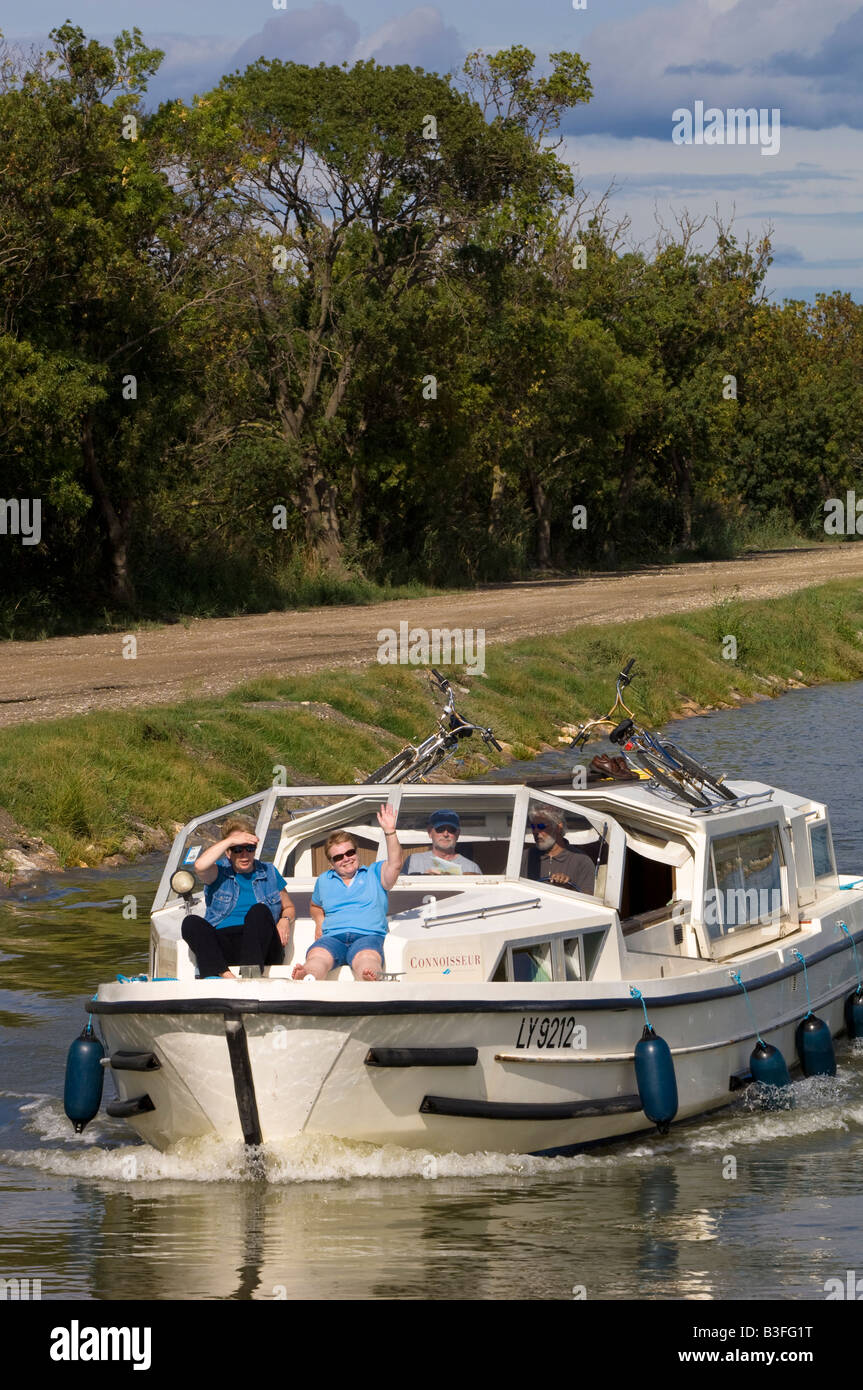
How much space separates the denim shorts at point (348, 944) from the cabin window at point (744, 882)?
313 centimetres

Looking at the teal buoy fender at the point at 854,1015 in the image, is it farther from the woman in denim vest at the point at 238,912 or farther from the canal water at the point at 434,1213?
the woman in denim vest at the point at 238,912

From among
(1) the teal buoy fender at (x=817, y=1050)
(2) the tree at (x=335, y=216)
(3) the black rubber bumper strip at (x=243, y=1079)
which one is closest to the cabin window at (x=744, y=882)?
(1) the teal buoy fender at (x=817, y=1050)

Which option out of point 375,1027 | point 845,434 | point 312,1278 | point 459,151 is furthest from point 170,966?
point 845,434

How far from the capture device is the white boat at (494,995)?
34.9 ft

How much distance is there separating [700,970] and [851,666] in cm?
3357

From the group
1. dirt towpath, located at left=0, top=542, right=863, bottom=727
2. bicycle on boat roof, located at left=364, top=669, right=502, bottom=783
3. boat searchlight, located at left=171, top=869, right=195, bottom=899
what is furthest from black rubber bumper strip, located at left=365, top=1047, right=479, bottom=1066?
dirt towpath, located at left=0, top=542, right=863, bottom=727

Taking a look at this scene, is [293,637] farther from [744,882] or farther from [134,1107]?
[134,1107]

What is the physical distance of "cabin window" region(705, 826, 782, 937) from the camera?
13.7 meters

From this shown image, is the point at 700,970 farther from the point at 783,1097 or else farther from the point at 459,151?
the point at 459,151

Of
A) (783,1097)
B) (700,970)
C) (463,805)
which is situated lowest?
(783,1097)

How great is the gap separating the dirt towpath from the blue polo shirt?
1463 centimetres

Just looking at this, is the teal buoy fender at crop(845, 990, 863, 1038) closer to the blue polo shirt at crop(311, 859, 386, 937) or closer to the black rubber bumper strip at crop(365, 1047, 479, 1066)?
the blue polo shirt at crop(311, 859, 386, 937)

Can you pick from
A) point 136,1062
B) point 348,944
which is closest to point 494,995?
point 348,944
